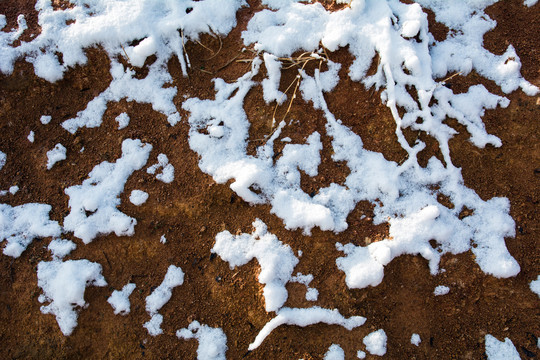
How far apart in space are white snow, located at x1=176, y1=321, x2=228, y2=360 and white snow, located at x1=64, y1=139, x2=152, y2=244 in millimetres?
1027

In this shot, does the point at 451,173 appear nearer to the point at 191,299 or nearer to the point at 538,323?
the point at 538,323

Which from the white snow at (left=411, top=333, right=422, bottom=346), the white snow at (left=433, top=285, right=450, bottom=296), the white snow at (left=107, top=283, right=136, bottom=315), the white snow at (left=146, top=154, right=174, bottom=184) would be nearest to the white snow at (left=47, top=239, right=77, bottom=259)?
the white snow at (left=107, top=283, right=136, bottom=315)

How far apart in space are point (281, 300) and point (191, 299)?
0.80m

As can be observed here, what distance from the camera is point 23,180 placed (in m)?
3.17

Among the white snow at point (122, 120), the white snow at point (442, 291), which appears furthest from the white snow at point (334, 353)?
the white snow at point (122, 120)

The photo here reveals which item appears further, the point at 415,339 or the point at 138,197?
the point at 138,197

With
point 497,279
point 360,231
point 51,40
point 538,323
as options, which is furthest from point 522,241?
point 51,40

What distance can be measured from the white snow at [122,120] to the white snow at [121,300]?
1.57 m

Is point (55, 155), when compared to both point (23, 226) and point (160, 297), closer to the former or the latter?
point (23, 226)

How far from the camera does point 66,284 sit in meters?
2.75

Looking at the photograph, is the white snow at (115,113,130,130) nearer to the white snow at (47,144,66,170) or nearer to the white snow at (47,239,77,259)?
the white snow at (47,144,66,170)

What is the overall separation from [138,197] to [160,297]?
3.10 ft

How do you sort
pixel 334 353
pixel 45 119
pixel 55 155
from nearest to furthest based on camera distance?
pixel 334 353 < pixel 55 155 < pixel 45 119

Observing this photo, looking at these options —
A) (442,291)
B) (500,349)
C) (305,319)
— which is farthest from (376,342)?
(500,349)
